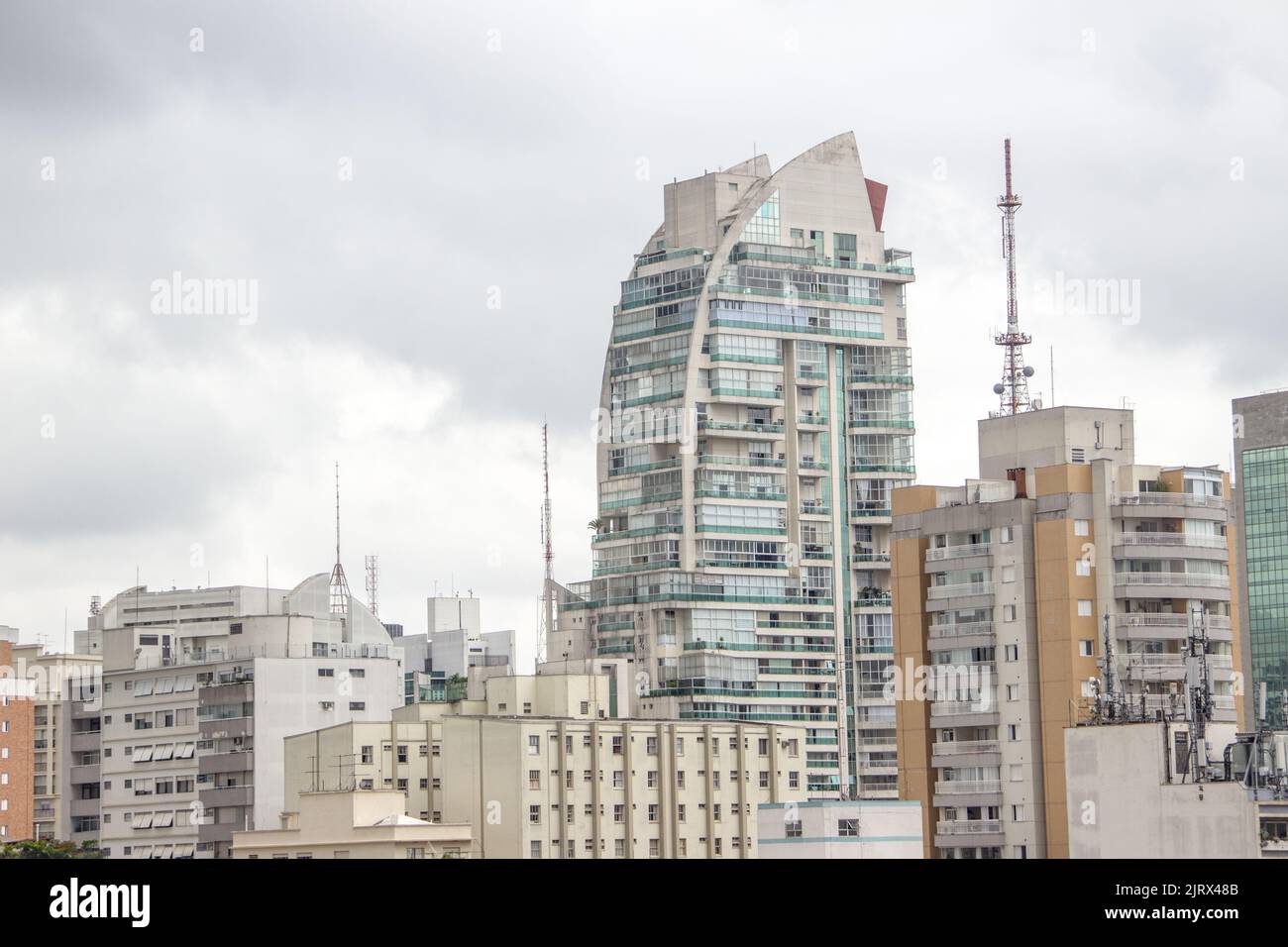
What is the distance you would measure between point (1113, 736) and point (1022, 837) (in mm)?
18819

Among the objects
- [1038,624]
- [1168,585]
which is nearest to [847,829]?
[1038,624]

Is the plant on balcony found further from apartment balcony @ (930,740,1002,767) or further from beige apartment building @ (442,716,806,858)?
apartment balcony @ (930,740,1002,767)

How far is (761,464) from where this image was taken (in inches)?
6594

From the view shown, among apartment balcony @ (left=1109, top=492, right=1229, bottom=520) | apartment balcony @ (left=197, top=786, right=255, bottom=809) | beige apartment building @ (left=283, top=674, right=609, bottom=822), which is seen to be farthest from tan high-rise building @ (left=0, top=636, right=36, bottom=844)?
apartment balcony @ (left=1109, top=492, right=1229, bottom=520)

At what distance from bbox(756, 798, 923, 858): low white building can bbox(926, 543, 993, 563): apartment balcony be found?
15647 mm

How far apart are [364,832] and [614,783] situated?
21564 millimetres

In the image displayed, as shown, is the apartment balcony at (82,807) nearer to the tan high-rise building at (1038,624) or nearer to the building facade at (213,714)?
the building facade at (213,714)

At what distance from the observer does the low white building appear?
111 m

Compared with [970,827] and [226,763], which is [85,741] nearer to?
[226,763]

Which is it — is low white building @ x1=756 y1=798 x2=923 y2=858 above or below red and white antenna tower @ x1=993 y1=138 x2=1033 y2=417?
below

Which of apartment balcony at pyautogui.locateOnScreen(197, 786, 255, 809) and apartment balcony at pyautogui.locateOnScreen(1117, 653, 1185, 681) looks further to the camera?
apartment balcony at pyautogui.locateOnScreen(197, 786, 255, 809)

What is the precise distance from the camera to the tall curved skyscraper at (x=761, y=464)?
161 meters
